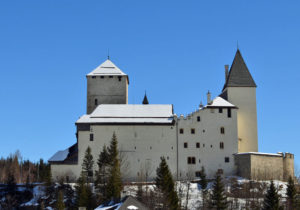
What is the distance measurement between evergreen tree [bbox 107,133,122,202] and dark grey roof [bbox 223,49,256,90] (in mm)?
17451

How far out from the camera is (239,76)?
78.3m

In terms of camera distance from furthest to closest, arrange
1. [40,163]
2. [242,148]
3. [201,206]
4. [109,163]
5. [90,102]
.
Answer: [40,163] → [90,102] → [242,148] → [109,163] → [201,206]

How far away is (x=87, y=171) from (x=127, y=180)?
5.16 m

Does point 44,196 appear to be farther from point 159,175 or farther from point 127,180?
point 159,175

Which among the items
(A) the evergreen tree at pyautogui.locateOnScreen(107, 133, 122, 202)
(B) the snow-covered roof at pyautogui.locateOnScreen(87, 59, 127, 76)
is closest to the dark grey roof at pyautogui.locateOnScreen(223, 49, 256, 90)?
(B) the snow-covered roof at pyautogui.locateOnScreen(87, 59, 127, 76)

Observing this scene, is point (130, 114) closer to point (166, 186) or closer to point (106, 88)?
point (106, 88)

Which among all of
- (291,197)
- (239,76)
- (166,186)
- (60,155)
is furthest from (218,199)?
(60,155)

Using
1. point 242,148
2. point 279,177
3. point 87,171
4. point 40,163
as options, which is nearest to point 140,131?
point 87,171

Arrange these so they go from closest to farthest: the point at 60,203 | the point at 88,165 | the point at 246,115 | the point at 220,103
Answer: the point at 60,203
the point at 88,165
the point at 220,103
the point at 246,115

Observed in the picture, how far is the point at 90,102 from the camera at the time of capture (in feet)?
276

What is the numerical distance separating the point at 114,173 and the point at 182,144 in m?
11.0

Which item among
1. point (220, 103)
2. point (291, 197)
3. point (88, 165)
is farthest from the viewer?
point (220, 103)

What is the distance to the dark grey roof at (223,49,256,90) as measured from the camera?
77.6m

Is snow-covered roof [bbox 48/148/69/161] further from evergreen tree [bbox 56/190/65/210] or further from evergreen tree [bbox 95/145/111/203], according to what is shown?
evergreen tree [bbox 56/190/65/210]
